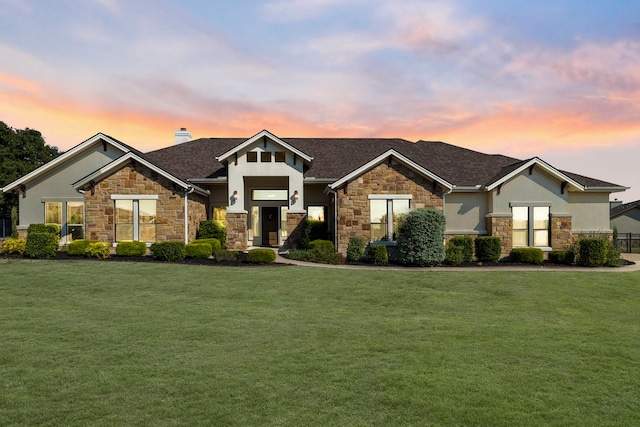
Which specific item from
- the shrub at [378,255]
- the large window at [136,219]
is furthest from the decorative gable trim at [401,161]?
the large window at [136,219]

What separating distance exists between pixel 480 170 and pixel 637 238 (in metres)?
15.2

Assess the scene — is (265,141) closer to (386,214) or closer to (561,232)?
(386,214)

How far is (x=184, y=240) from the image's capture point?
21250 mm

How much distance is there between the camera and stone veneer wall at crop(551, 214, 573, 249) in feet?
73.4

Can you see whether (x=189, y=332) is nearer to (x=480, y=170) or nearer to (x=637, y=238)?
(x=480, y=170)

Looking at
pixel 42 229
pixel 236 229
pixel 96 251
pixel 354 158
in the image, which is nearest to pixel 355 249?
pixel 236 229

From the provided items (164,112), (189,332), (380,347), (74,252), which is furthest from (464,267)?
(164,112)

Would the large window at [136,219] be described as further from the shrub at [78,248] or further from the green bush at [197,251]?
the green bush at [197,251]

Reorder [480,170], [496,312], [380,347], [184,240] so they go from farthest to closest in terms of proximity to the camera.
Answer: [480,170] → [184,240] → [496,312] → [380,347]

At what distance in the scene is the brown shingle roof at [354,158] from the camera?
25.0 meters

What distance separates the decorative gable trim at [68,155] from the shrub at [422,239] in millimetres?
15620

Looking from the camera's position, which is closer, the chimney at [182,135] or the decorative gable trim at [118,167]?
the decorative gable trim at [118,167]

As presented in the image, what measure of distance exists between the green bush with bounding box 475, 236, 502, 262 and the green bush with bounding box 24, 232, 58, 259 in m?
19.7

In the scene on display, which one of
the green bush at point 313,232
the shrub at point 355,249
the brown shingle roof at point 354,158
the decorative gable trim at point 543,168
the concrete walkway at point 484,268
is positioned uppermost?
the brown shingle roof at point 354,158
